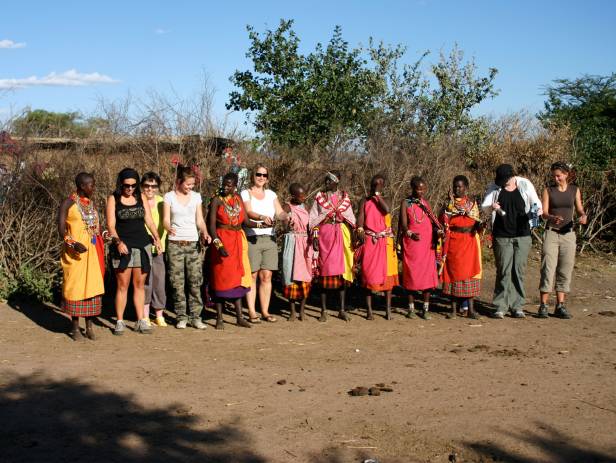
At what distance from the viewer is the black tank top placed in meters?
7.87

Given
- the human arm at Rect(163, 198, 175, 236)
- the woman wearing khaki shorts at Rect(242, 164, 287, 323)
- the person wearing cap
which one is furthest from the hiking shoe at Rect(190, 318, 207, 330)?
the person wearing cap

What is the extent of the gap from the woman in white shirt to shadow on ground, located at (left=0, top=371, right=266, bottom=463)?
8.47ft

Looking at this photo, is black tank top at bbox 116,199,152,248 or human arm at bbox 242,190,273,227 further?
human arm at bbox 242,190,273,227

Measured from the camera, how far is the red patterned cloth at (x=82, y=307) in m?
7.68

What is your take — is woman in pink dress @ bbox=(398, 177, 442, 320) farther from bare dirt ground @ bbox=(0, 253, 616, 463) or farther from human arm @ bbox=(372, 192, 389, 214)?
bare dirt ground @ bbox=(0, 253, 616, 463)

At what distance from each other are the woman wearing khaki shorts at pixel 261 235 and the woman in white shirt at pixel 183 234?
25.6 inches

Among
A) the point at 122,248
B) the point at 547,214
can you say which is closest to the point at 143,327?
the point at 122,248

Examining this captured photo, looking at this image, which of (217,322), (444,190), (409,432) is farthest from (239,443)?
(444,190)

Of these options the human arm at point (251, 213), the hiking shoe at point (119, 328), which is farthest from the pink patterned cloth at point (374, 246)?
the hiking shoe at point (119, 328)

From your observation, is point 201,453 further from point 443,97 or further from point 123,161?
point 443,97

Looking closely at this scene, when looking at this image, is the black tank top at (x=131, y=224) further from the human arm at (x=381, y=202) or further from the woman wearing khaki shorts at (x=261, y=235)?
the human arm at (x=381, y=202)

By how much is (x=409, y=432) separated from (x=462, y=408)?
682 mm

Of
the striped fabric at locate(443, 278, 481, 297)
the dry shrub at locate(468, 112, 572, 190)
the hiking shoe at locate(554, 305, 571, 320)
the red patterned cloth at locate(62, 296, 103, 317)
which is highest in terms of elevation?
the dry shrub at locate(468, 112, 572, 190)

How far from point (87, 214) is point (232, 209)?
1.60 meters
